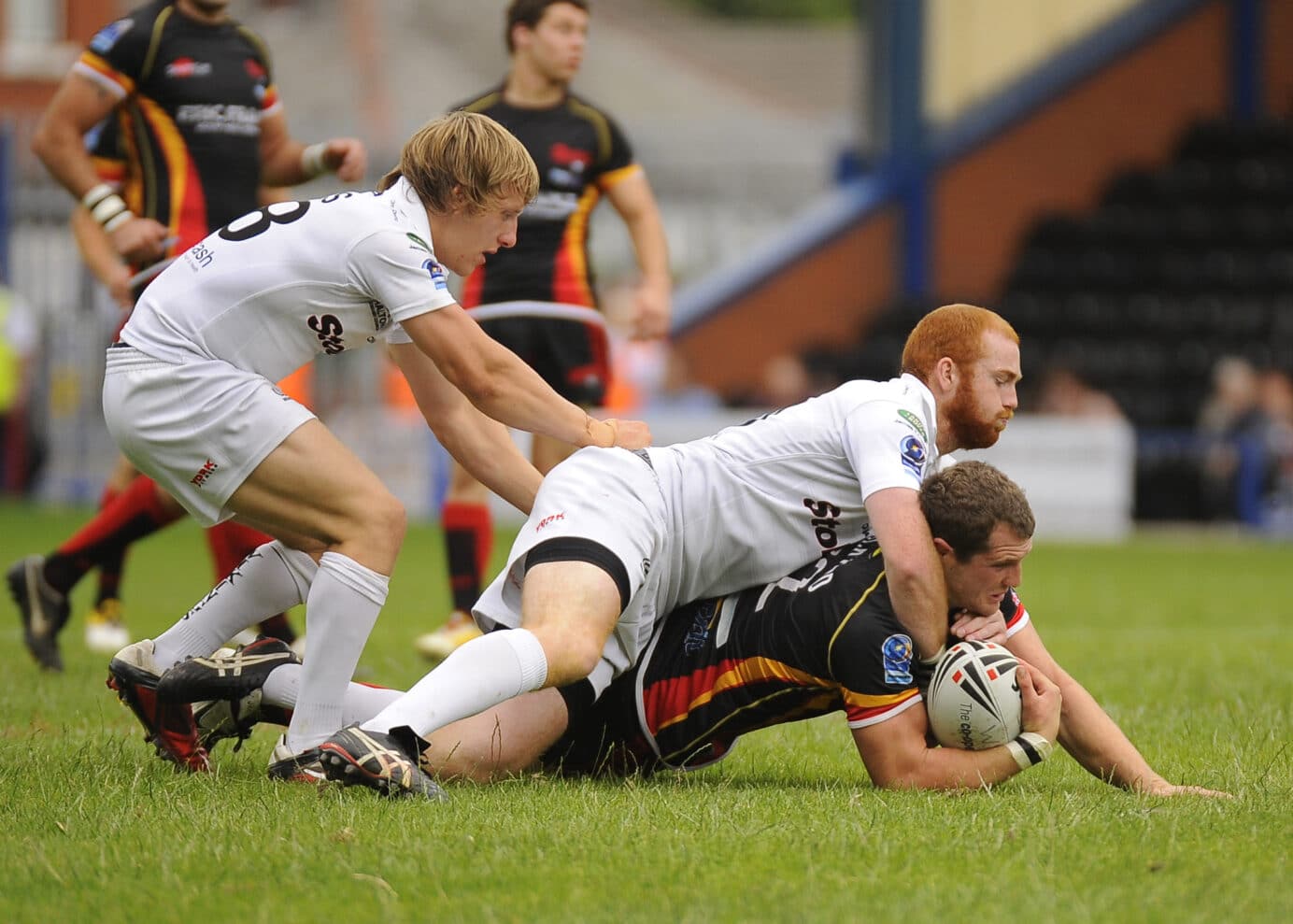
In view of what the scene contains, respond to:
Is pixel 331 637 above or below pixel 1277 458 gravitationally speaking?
above

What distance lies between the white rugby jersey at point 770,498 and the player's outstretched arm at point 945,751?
0.59 m

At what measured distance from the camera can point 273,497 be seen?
487 centimetres

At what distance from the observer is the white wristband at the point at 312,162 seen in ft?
23.1

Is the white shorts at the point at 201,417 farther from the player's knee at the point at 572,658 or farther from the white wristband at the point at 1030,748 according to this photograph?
the white wristband at the point at 1030,748

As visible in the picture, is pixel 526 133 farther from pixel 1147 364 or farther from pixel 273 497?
pixel 1147 364

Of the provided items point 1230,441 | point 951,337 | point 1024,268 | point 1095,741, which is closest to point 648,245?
point 951,337

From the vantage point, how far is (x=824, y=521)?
5.12m

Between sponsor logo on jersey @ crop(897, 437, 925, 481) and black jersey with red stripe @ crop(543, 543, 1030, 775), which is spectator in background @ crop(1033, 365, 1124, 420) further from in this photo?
sponsor logo on jersey @ crop(897, 437, 925, 481)

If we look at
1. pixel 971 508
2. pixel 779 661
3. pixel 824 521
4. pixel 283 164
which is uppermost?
pixel 283 164

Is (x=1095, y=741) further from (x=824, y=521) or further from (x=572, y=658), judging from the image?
(x=572, y=658)

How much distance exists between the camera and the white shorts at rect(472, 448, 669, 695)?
15.9 feet

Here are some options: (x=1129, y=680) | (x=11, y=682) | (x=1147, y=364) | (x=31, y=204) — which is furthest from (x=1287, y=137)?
(x=11, y=682)

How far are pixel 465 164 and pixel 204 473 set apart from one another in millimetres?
1070

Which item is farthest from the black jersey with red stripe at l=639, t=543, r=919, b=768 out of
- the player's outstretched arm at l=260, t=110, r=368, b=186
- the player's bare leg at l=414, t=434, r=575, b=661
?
the player's outstretched arm at l=260, t=110, r=368, b=186
